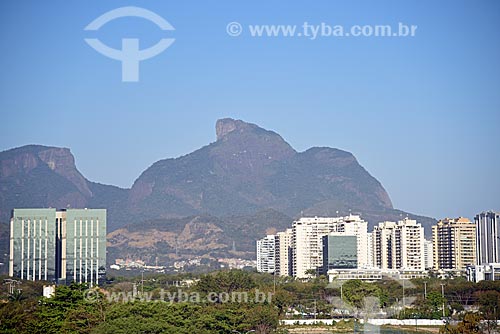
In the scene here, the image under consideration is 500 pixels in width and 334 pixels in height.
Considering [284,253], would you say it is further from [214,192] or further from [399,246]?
[214,192]

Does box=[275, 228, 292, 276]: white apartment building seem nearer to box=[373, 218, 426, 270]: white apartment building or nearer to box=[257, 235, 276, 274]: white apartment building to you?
box=[257, 235, 276, 274]: white apartment building

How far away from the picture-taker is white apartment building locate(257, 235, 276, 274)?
52188 mm

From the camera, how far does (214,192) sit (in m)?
87.2

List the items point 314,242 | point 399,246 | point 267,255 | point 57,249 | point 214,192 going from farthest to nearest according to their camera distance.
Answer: point 214,192 → point 267,255 → point 314,242 → point 399,246 → point 57,249

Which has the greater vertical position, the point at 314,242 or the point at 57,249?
the point at 314,242

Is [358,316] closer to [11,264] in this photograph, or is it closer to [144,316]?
[144,316]

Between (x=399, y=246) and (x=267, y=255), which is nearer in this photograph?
(x=399, y=246)

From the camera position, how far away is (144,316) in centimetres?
1616
